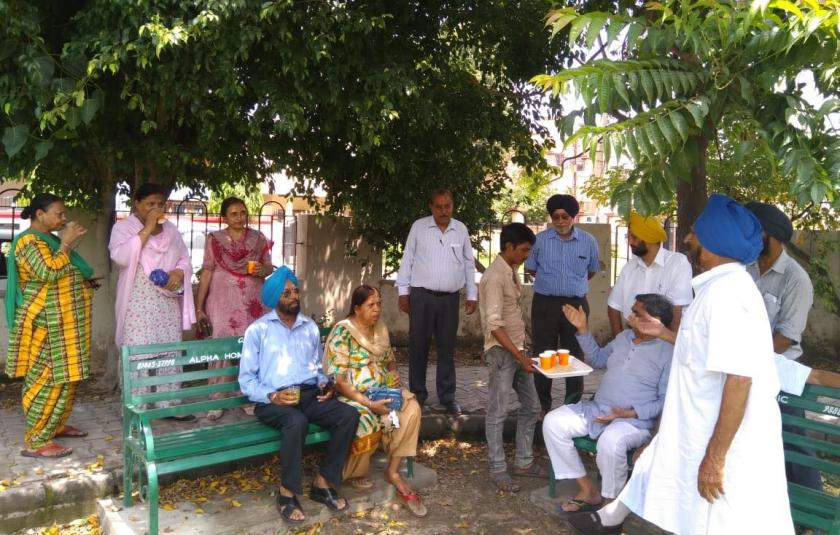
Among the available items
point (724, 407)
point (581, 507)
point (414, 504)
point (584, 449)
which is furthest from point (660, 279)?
point (414, 504)

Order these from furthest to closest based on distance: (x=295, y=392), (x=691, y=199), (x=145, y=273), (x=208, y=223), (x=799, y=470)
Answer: (x=208, y=223) → (x=691, y=199) → (x=145, y=273) → (x=295, y=392) → (x=799, y=470)

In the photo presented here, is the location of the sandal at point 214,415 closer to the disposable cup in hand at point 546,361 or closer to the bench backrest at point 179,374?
the bench backrest at point 179,374

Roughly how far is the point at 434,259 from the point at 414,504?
79.8 inches

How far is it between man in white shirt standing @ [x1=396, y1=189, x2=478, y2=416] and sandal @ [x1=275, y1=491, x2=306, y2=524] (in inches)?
68.4

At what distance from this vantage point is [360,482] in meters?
4.68

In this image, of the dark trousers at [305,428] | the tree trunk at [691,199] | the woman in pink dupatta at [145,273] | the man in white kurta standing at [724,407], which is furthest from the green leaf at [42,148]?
the tree trunk at [691,199]

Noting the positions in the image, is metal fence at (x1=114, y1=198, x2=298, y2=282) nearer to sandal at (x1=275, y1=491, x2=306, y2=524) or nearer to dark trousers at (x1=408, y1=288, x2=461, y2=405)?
dark trousers at (x1=408, y1=288, x2=461, y2=405)

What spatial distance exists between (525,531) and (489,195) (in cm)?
434

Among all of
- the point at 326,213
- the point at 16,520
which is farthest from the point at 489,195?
the point at 16,520

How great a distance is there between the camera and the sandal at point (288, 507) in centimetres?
413

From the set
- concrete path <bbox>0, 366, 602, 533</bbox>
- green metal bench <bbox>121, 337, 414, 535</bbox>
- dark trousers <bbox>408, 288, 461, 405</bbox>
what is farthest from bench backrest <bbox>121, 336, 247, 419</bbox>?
dark trousers <bbox>408, 288, 461, 405</bbox>

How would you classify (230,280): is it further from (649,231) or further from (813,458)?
(813,458)

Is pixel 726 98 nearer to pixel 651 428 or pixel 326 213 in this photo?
pixel 651 428

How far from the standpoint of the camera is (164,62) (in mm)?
4590
